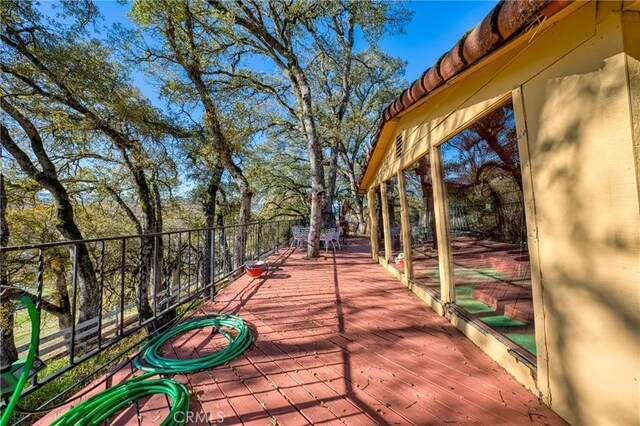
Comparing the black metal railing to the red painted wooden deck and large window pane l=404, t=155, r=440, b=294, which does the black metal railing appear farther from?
large window pane l=404, t=155, r=440, b=294

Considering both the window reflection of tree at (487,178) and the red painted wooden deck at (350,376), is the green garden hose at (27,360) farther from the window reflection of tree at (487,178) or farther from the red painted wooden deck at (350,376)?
the window reflection of tree at (487,178)

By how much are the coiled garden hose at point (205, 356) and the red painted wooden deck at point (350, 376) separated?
0.09 m

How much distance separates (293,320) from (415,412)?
165cm

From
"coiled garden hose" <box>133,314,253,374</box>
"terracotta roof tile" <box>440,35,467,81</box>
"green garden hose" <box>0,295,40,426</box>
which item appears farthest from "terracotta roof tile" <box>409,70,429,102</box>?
"green garden hose" <box>0,295,40,426</box>

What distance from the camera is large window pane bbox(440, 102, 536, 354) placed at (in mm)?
2105

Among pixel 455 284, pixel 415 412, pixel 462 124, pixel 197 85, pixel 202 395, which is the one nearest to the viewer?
pixel 415 412

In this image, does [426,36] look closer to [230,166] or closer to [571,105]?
[230,166]

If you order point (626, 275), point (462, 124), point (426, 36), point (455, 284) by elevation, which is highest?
point (426, 36)

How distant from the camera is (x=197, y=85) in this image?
6543mm

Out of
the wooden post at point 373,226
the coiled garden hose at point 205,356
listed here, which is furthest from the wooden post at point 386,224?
the coiled garden hose at point 205,356

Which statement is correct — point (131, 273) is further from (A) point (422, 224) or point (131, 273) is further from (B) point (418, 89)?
(B) point (418, 89)

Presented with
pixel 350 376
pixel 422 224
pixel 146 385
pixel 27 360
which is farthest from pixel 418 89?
pixel 27 360

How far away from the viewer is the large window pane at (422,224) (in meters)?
3.38

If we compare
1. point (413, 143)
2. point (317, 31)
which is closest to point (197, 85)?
point (317, 31)
